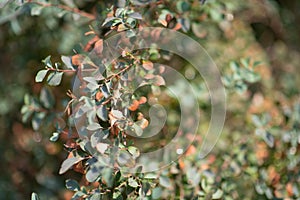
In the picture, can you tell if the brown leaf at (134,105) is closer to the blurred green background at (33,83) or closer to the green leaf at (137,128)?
the green leaf at (137,128)

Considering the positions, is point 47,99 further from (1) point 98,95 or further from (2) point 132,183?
(2) point 132,183

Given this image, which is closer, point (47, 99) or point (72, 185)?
point (72, 185)

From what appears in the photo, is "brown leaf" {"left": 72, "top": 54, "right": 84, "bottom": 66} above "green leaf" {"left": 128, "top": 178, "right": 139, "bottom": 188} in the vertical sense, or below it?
above

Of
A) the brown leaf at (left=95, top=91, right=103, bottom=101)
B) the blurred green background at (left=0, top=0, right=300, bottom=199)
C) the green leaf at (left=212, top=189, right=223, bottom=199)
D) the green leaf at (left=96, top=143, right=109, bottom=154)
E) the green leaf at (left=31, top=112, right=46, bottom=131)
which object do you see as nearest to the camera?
the green leaf at (left=96, top=143, right=109, bottom=154)

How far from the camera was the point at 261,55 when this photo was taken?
2.39 m

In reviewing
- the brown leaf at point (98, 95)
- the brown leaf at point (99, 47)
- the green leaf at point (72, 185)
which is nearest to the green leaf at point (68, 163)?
the green leaf at point (72, 185)

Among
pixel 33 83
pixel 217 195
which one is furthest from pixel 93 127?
pixel 33 83

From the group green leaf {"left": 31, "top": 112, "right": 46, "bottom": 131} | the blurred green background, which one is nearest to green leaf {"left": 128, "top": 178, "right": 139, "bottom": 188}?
green leaf {"left": 31, "top": 112, "right": 46, "bottom": 131}

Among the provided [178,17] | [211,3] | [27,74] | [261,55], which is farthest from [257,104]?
[27,74]

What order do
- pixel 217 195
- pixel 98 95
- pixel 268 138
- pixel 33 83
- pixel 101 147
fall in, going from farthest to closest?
pixel 33 83, pixel 268 138, pixel 217 195, pixel 98 95, pixel 101 147

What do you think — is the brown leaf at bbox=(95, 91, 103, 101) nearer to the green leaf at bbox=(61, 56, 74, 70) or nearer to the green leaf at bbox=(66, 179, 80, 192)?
the green leaf at bbox=(61, 56, 74, 70)

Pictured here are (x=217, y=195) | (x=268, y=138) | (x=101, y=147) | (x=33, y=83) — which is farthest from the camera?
(x=33, y=83)

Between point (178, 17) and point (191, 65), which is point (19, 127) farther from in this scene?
point (178, 17)

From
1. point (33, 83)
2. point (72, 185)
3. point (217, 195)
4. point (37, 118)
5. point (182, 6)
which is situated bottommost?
point (33, 83)
